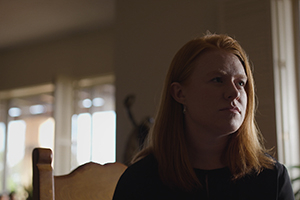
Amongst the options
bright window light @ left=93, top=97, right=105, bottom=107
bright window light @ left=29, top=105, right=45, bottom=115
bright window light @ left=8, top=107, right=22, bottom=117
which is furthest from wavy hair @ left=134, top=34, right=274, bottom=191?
bright window light @ left=8, top=107, right=22, bottom=117

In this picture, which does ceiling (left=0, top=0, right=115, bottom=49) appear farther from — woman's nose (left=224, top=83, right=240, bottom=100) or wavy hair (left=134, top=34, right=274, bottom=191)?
woman's nose (left=224, top=83, right=240, bottom=100)

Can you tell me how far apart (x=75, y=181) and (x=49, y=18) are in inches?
173

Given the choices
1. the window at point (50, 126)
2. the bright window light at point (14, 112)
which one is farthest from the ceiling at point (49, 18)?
the bright window light at point (14, 112)

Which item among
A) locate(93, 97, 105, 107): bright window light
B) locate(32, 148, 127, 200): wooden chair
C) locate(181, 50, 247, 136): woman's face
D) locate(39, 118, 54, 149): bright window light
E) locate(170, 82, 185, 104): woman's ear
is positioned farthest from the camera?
locate(39, 118, 54, 149): bright window light

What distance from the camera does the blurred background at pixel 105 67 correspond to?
8.80 ft

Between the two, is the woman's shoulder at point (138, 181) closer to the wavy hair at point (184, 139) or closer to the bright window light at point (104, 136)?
the wavy hair at point (184, 139)

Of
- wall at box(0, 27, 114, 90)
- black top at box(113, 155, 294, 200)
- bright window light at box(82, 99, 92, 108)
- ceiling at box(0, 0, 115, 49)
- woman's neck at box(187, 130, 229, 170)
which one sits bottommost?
black top at box(113, 155, 294, 200)

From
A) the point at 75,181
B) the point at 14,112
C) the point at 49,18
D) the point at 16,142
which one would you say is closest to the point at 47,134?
the point at 16,142

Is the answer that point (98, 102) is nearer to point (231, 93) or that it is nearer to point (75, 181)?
point (75, 181)

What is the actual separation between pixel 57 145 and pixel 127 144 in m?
2.58

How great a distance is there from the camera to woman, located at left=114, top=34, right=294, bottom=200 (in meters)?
0.89

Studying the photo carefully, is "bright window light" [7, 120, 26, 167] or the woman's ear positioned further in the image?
"bright window light" [7, 120, 26, 167]

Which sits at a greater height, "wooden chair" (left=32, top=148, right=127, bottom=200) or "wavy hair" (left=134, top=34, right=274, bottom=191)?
"wavy hair" (left=134, top=34, right=274, bottom=191)

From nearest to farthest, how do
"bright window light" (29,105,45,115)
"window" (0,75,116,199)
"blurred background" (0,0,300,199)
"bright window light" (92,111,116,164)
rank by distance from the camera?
"blurred background" (0,0,300,199) < "bright window light" (92,111,116,164) < "window" (0,75,116,199) < "bright window light" (29,105,45,115)
